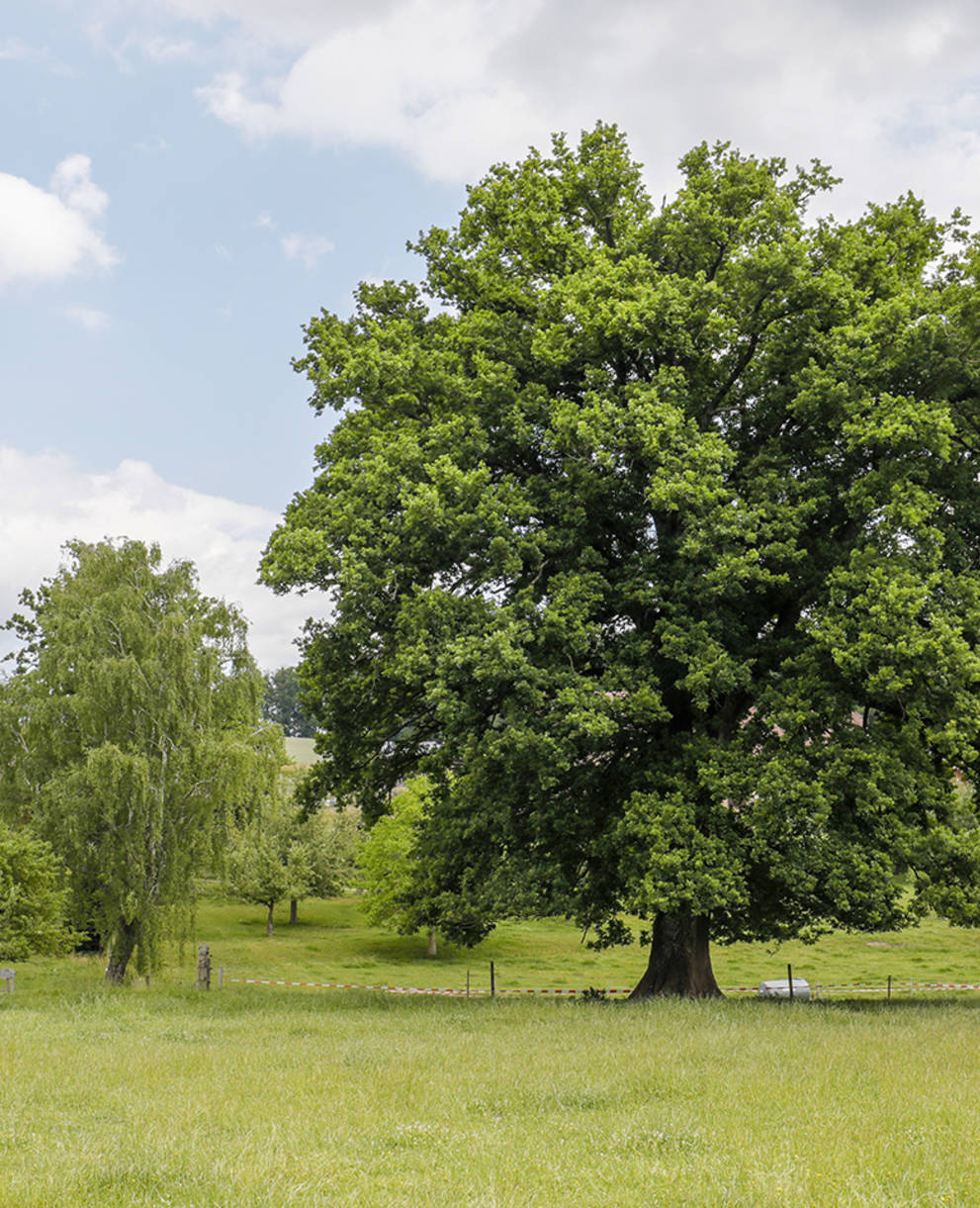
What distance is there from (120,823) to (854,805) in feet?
54.7

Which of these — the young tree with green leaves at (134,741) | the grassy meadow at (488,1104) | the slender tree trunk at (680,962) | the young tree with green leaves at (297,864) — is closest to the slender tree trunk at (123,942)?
the young tree with green leaves at (134,741)

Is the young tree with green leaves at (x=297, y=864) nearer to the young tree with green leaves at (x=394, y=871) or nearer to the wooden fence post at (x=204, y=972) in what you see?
the young tree with green leaves at (x=394, y=871)

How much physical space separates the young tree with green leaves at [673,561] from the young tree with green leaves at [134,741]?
10.7 feet

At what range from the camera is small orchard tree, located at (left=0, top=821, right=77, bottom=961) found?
2791cm

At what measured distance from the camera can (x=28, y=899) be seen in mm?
28922

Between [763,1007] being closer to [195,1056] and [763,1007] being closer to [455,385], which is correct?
[195,1056]

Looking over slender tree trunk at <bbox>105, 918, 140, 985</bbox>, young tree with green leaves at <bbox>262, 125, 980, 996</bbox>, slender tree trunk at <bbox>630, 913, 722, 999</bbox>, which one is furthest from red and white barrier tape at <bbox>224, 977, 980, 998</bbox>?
young tree with green leaves at <bbox>262, 125, 980, 996</bbox>

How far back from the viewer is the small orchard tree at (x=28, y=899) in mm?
27906

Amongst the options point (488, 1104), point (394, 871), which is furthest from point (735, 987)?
point (488, 1104)

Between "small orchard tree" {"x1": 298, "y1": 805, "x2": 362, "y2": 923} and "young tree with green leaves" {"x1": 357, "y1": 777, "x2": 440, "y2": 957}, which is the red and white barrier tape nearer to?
"young tree with green leaves" {"x1": 357, "y1": 777, "x2": 440, "y2": 957}

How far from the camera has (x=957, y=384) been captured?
774 inches

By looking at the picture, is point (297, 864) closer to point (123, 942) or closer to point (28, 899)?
point (28, 899)

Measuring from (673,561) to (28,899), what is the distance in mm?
21703

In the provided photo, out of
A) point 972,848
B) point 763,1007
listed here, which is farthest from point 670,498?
point 763,1007
